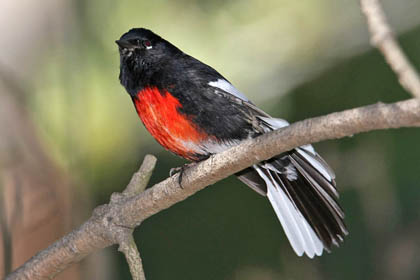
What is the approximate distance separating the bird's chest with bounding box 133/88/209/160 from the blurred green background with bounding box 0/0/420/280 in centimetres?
86

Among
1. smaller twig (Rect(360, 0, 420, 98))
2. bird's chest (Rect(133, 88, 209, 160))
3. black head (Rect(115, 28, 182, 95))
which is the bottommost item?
smaller twig (Rect(360, 0, 420, 98))

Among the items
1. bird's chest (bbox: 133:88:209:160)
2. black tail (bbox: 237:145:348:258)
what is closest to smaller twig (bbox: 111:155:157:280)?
bird's chest (bbox: 133:88:209:160)

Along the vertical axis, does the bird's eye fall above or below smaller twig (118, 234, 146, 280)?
above

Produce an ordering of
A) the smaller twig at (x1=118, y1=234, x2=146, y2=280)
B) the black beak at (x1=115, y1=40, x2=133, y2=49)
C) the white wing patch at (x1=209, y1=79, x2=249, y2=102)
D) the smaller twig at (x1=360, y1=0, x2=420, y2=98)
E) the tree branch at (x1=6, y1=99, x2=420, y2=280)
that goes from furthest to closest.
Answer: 1. the black beak at (x1=115, y1=40, x2=133, y2=49)
2. the white wing patch at (x1=209, y1=79, x2=249, y2=102)
3. the smaller twig at (x1=118, y1=234, x2=146, y2=280)
4. the tree branch at (x1=6, y1=99, x2=420, y2=280)
5. the smaller twig at (x1=360, y1=0, x2=420, y2=98)

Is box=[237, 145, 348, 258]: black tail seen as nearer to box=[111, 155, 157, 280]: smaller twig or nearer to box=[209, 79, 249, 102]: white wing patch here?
box=[209, 79, 249, 102]: white wing patch

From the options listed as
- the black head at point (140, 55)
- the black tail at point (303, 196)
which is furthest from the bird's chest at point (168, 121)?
the black tail at point (303, 196)

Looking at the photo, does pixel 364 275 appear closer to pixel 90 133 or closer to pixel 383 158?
pixel 383 158

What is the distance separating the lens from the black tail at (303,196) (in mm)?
3395

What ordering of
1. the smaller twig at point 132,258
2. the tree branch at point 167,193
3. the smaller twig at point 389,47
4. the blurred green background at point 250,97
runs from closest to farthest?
the smaller twig at point 389,47
the tree branch at point 167,193
the smaller twig at point 132,258
the blurred green background at point 250,97

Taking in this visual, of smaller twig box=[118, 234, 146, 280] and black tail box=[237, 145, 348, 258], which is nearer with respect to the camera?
smaller twig box=[118, 234, 146, 280]

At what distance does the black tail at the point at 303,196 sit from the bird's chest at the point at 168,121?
0.42m

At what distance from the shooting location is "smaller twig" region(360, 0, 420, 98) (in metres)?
1.68

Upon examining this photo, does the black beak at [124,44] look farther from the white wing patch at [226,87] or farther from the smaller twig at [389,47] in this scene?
the smaller twig at [389,47]

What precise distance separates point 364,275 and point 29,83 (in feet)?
8.45
